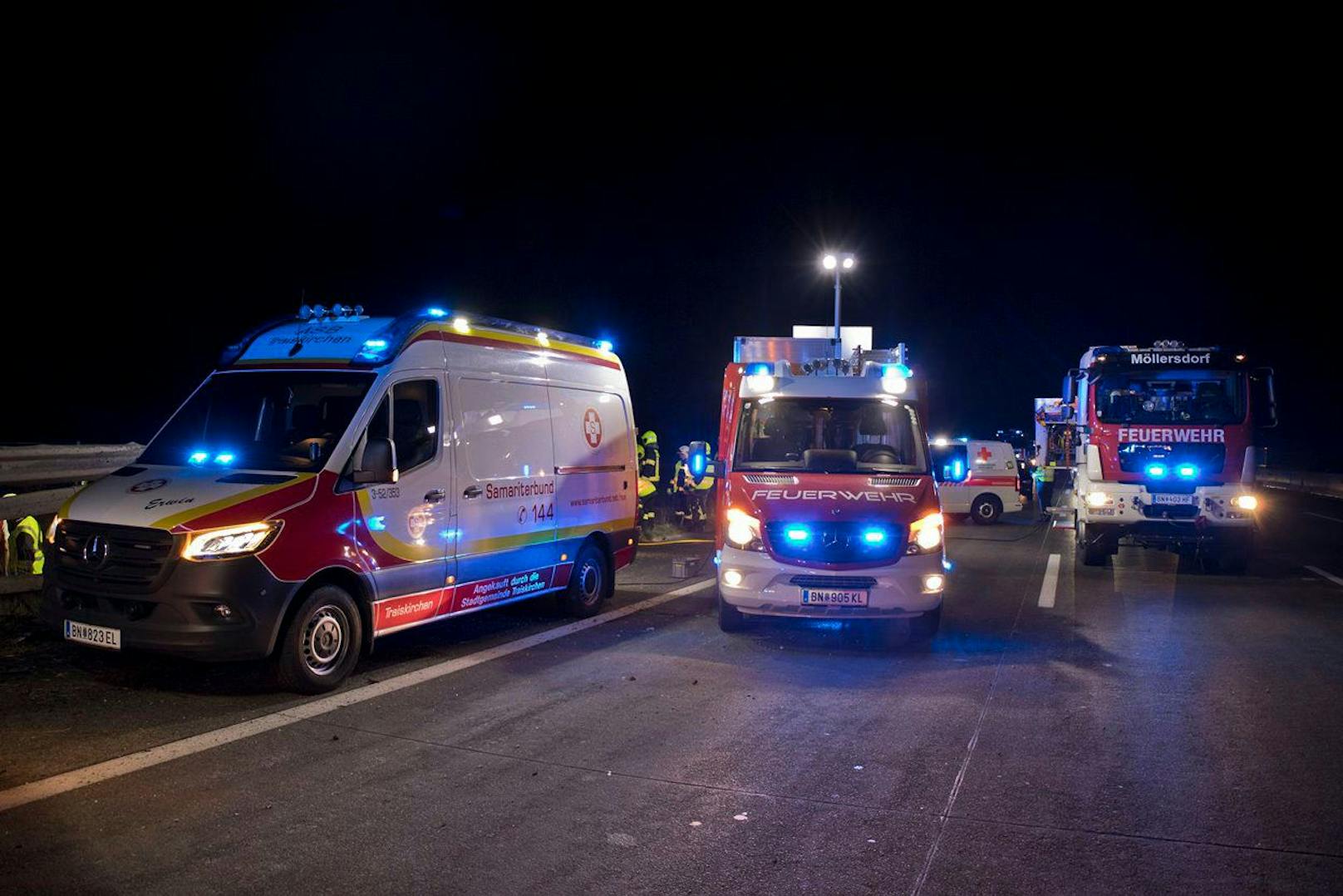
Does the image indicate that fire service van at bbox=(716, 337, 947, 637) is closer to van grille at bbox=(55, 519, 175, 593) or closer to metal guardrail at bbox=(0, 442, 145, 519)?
van grille at bbox=(55, 519, 175, 593)

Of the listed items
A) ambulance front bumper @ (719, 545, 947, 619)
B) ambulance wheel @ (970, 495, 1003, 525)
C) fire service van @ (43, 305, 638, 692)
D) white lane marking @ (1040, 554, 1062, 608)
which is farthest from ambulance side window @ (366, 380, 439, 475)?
ambulance wheel @ (970, 495, 1003, 525)

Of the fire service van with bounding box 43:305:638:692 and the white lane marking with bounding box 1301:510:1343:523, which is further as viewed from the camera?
the white lane marking with bounding box 1301:510:1343:523

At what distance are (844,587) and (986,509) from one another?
1466 centimetres

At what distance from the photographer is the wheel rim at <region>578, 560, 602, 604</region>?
10039 mm

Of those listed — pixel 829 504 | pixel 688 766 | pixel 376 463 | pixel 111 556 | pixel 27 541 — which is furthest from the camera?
pixel 27 541

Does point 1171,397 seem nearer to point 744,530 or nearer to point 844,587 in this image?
point 844,587

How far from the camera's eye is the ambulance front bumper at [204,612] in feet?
20.8

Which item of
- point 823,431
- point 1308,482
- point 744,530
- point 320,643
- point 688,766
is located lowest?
point 688,766


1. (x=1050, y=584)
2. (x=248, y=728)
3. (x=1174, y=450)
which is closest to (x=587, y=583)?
(x=248, y=728)

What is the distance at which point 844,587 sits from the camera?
855 cm

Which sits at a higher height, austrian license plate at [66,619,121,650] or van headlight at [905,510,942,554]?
van headlight at [905,510,942,554]

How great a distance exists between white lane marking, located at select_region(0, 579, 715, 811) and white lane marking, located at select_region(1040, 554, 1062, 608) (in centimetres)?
567

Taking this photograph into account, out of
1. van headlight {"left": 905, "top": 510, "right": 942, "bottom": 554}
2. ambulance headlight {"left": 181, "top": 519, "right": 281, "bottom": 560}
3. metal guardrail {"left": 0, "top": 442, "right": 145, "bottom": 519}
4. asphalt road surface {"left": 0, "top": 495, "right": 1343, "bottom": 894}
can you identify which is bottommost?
asphalt road surface {"left": 0, "top": 495, "right": 1343, "bottom": 894}

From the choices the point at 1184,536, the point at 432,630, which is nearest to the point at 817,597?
the point at 432,630
